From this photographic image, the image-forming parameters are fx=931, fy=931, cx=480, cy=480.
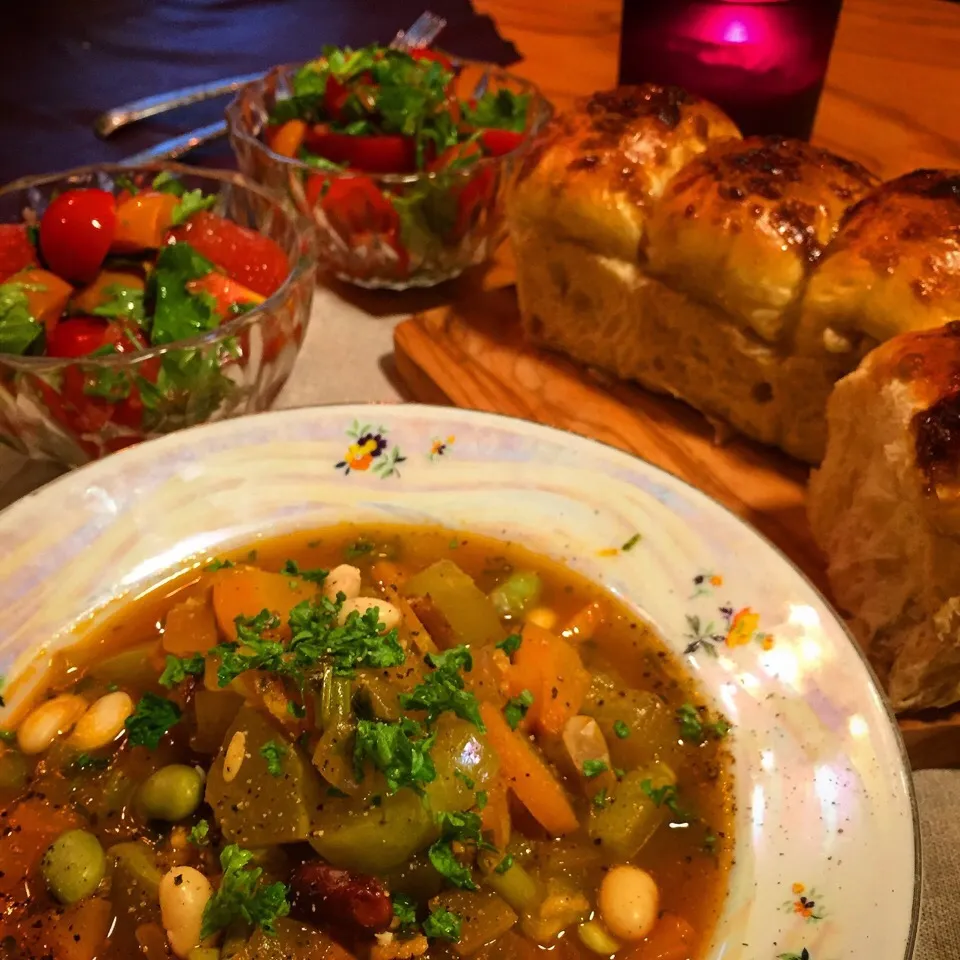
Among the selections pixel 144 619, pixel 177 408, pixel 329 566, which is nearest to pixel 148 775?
pixel 144 619

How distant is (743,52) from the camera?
3162 millimetres

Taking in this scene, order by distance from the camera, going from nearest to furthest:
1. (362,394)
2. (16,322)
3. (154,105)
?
(16,322)
(362,394)
(154,105)

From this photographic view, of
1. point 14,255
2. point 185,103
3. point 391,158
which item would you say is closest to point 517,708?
point 14,255

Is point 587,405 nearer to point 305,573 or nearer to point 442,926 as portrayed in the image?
point 305,573

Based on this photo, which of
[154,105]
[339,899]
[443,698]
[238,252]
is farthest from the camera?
[154,105]

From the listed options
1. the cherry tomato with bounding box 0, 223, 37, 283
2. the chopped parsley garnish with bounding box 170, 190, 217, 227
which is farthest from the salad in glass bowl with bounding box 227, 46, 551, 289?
the cherry tomato with bounding box 0, 223, 37, 283

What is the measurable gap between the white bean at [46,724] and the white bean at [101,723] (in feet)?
0.08

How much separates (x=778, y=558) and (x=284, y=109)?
2523 millimetres

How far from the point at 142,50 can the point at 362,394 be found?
10.4 ft

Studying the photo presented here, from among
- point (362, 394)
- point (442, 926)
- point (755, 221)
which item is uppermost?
point (755, 221)

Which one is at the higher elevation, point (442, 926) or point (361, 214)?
point (361, 214)

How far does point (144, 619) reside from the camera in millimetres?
2078

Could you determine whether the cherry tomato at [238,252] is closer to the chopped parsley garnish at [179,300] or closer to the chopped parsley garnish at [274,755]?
the chopped parsley garnish at [179,300]

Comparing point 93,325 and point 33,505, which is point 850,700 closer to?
point 33,505
